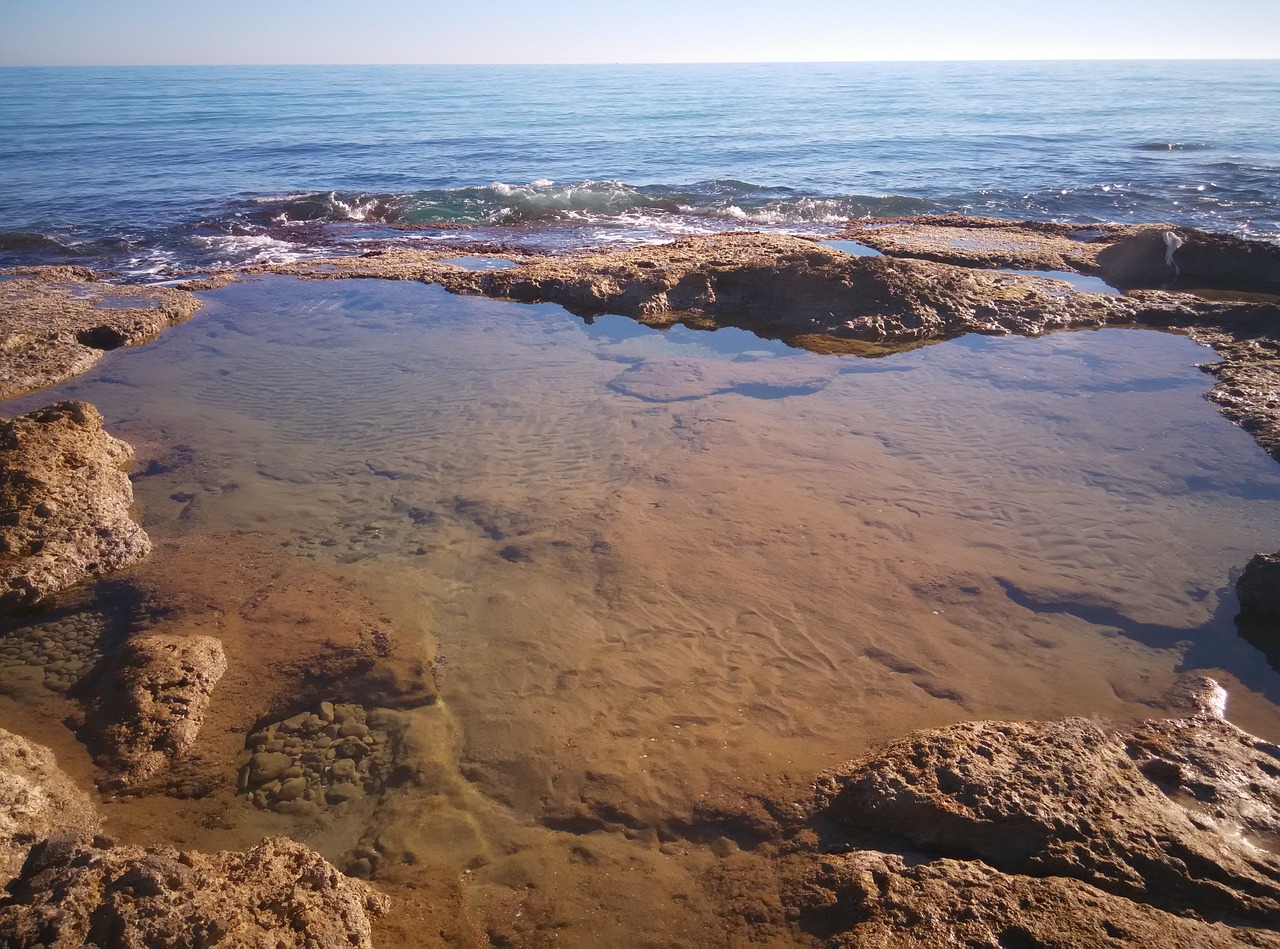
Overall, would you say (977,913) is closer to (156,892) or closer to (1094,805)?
(1094,805)

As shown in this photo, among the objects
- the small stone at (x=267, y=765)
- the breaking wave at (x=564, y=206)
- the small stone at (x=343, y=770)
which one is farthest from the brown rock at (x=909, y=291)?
the breaking wave at (x=564, y=206)

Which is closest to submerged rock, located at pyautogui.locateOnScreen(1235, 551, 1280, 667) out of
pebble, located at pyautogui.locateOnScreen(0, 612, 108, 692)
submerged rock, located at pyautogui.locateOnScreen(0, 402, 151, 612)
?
pebble, located at pyautogui.locateOnScreen(0, 612, 108, 692)

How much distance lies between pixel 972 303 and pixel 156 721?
27.7 ft

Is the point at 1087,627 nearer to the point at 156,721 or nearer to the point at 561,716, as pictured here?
the point at 561,716

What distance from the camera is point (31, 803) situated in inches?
108

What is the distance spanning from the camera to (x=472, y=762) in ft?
10.8

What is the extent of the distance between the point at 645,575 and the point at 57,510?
364 centimetres

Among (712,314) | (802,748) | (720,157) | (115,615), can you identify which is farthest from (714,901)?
(720,157)

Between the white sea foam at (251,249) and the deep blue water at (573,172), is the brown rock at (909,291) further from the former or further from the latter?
the deep blue water at (573,172)

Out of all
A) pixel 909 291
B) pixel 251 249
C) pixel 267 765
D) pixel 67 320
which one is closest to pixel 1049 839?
pixel 267 765

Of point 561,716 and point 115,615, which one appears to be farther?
point 115,615

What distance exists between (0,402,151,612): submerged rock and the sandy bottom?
0.73ft

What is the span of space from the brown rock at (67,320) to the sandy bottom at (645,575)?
435mm

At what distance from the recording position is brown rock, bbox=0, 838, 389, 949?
203cm
